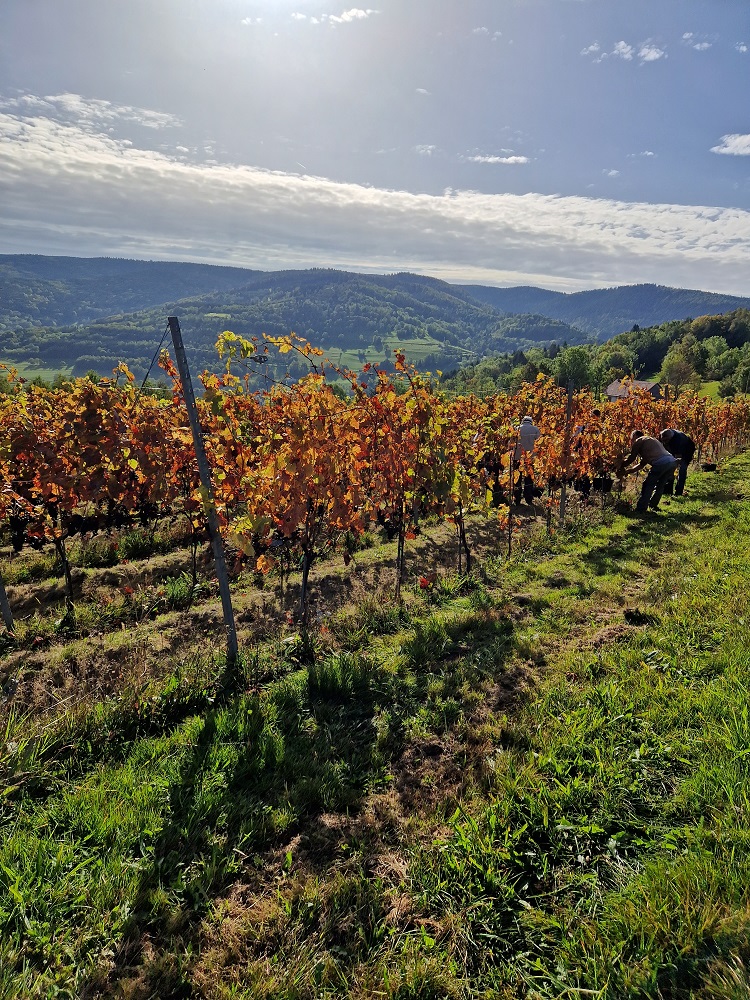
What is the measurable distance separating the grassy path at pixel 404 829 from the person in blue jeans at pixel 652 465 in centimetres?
587

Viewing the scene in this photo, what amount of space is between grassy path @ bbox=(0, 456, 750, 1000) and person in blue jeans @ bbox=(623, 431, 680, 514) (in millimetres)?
5875

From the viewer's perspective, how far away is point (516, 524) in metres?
12.9

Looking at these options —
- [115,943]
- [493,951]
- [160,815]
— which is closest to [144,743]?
[160,815]

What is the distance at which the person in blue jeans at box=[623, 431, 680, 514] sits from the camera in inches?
404

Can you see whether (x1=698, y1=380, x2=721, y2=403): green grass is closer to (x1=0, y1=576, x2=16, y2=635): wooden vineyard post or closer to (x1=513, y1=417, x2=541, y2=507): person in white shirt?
(x1=513, y1=417, x2=541, y2=507): person in white shirt

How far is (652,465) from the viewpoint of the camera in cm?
1050

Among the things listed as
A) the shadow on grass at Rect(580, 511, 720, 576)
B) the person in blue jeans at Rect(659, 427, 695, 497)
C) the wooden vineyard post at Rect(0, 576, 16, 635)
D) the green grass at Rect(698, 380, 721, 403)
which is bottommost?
the green grass at Rect(698, 380, 721, 403)

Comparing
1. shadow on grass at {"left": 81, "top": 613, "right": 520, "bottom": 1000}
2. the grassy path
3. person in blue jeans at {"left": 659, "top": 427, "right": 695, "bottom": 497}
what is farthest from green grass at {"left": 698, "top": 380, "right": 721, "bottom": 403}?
shadow on grass at {"left": 81, "top": 613, "right": 520, "bottom": 1000}

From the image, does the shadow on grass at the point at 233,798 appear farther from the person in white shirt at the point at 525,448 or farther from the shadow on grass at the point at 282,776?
the person in white shirt at the point at 525,448

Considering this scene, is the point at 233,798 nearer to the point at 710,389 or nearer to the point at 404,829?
the point at 404,829

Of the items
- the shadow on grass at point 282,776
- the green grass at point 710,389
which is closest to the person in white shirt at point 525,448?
the shadow on grass at point 282,776

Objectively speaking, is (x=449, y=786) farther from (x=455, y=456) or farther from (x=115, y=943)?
(x=455, y=456)

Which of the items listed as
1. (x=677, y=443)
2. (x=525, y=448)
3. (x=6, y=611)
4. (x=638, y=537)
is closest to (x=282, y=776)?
(x=6, y=611)

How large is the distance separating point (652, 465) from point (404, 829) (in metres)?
10.0
